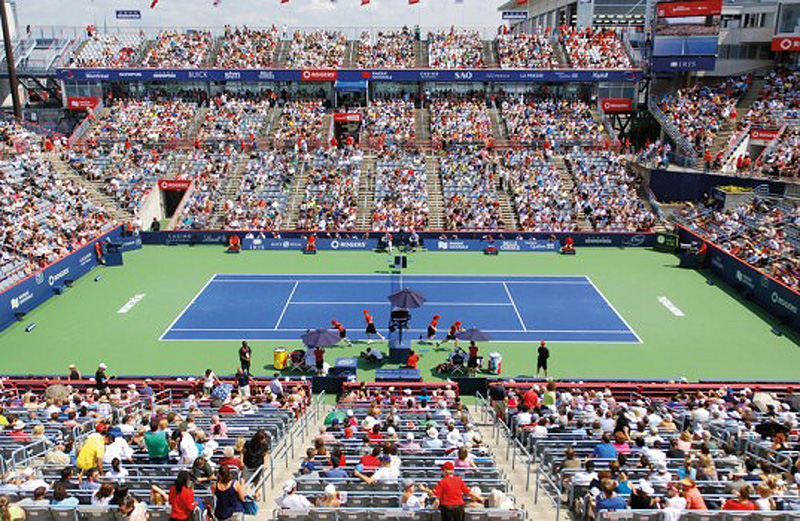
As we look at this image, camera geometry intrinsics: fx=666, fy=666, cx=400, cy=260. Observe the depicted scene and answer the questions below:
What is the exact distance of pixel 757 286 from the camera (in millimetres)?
28203

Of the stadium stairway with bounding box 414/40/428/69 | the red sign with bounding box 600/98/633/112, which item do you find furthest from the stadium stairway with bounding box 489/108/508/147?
the red sign with bounding box 600/98/633/112

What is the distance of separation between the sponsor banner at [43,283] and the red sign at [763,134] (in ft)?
134

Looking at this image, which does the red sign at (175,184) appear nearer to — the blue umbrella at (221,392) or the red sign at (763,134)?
the blue umbrella at (221,392)

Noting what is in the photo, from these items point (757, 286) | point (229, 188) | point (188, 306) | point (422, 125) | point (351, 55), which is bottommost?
point (188, 306)

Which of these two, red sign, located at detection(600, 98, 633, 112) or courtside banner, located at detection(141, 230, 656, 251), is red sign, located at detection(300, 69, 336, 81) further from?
red sign, located at detection(600, 98, 633, 112)

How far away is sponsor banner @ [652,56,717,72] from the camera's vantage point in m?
48.0

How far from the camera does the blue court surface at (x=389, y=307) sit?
83.5 feet

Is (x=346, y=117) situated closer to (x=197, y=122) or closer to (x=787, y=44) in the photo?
(x=197, y=122)

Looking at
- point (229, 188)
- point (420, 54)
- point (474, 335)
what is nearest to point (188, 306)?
point (474, 335)

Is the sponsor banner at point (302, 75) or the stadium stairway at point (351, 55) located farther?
the stadium stairway at point (351, 55)

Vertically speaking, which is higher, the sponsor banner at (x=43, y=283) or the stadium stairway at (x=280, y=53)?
the stadium stairway at (x=280, y=53)

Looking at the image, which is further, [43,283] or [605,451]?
[43,283]

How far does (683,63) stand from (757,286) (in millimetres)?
26220

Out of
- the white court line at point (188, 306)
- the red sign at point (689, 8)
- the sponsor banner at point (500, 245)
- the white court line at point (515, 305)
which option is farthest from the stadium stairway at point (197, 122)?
the red sign at point (689, 8)
